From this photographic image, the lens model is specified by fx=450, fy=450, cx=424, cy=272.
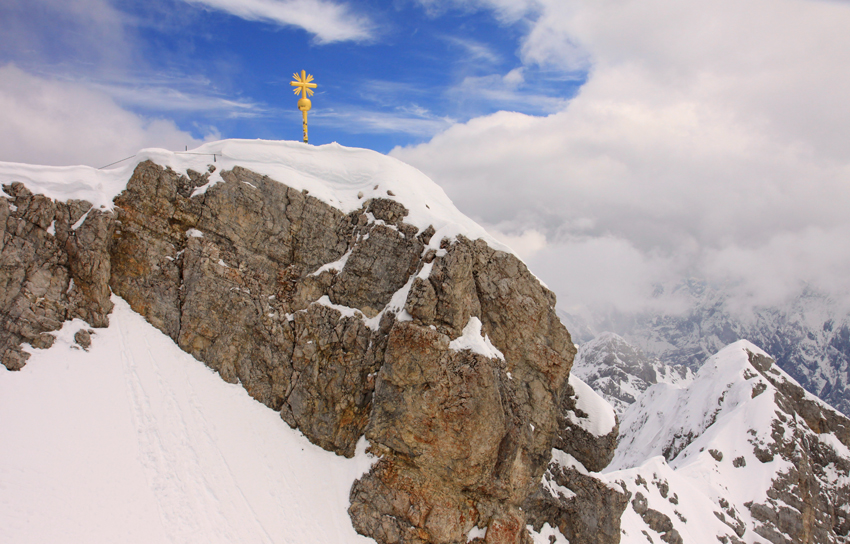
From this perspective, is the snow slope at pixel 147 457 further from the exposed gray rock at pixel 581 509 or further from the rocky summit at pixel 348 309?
the exposed gray rock at pixel 581 509

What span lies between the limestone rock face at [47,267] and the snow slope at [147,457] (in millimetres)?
933

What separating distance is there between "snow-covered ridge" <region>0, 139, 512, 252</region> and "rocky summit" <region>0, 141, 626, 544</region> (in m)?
0.15

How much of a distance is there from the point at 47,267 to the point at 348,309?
15.9m

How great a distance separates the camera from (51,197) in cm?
2461

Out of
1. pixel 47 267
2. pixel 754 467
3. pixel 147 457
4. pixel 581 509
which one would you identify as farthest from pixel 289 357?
pixel 754 467

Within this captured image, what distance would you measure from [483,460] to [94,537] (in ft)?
54.8

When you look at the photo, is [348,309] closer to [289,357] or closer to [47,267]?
[289,357]

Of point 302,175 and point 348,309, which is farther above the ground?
point 302,175

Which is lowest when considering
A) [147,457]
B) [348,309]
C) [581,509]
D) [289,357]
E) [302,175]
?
[581,509]

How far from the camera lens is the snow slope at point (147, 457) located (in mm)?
17672

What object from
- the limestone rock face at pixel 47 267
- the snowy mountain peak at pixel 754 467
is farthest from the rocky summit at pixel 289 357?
the snowy mountain peak at pixel 754 467

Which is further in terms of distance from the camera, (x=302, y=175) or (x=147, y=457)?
(x=302, y=175)

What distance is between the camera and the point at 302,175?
1166 inches

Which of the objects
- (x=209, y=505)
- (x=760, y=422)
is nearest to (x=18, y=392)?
(x=209, y=505)
